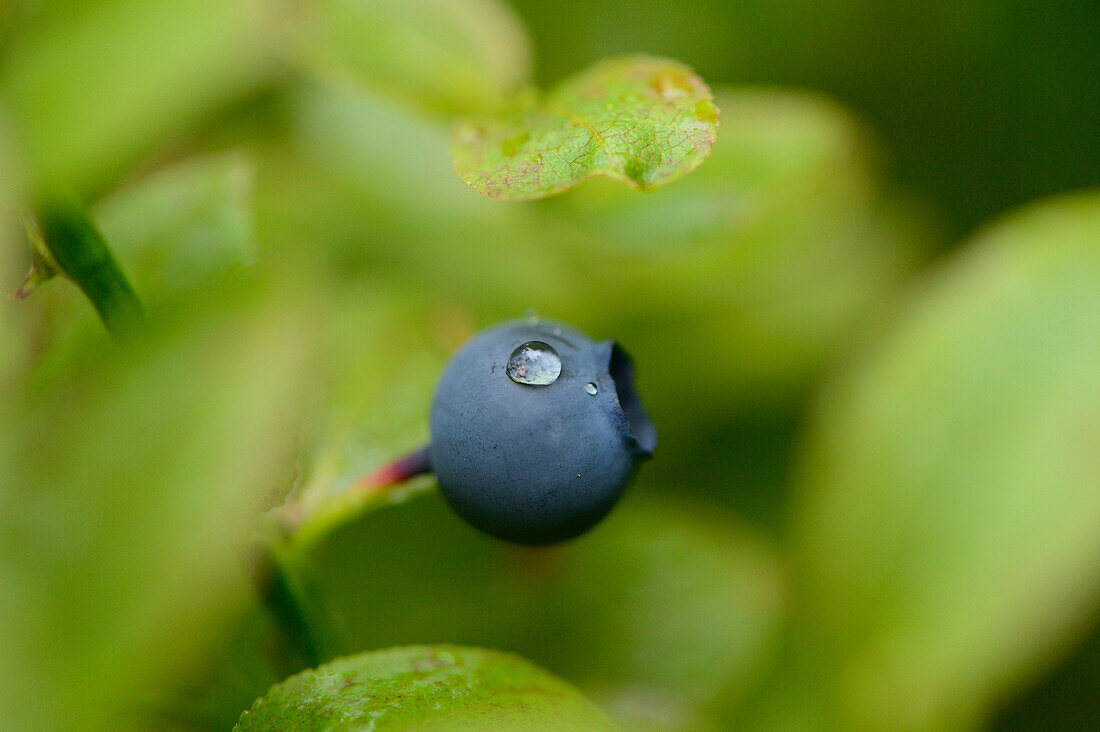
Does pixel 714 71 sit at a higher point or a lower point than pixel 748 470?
higher

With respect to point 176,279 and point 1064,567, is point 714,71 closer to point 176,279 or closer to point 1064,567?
point 1064,567

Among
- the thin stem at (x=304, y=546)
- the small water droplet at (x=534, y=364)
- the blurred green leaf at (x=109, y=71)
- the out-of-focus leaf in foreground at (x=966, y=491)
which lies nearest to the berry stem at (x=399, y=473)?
the thin stem at (x=304, y=546)

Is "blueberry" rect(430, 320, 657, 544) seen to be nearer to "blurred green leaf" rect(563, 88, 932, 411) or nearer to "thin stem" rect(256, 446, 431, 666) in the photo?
"thin stem" rect(256, 446, 431, 666)

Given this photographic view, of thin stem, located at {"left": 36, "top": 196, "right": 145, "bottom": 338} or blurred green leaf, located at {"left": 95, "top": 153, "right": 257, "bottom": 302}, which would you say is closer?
thin stem, located at {"left": 36, "top": 196, "right": 145, "bottom": 338}

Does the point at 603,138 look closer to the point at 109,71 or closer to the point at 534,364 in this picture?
the point at 534,364

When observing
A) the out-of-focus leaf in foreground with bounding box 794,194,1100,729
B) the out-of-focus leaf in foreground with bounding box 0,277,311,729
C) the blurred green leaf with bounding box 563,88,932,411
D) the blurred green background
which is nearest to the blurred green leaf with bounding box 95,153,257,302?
the blurred green background

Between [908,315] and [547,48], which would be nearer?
[908,315]

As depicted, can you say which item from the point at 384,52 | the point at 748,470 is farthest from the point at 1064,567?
the point at 384,52
